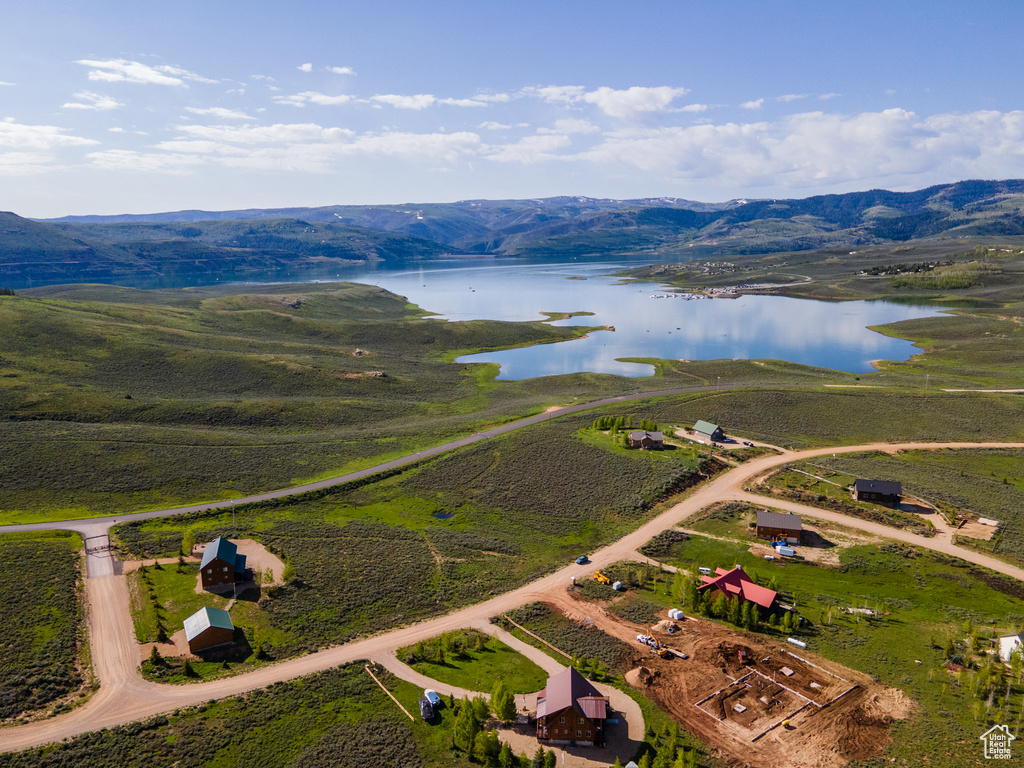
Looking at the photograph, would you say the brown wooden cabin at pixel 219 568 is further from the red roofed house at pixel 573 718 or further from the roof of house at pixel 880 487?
the roof of house at pixel 880 487

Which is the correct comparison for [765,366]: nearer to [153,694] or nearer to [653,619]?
[653,619]

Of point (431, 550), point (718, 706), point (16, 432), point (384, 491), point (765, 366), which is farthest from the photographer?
point (765, 366)

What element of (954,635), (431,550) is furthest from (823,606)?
(431,550)

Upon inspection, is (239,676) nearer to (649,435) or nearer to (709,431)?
(649,435)

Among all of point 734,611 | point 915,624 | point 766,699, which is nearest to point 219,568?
point 734,611

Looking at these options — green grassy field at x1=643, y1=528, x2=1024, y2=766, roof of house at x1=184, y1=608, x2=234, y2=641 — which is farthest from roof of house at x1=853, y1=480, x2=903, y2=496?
roof of house at x1=184, y1=608, x2=234, y2=641

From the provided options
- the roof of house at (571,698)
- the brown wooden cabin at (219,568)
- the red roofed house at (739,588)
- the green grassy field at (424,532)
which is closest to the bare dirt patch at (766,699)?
the red roofed house at (739,588)

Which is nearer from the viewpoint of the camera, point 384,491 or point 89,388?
point 384,491
